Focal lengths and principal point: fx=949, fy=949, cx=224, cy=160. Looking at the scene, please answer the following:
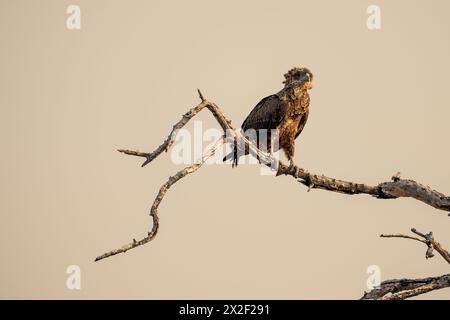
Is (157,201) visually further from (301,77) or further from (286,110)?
(301,77)

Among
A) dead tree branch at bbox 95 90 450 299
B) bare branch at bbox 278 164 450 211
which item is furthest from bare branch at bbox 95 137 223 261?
bare branch at bbox 278 164 450 211

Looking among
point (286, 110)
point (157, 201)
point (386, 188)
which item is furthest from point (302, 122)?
point (157, 201)

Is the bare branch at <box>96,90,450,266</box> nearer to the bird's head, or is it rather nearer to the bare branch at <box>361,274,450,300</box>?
the bare branch at <box>361,274,450,300</box>

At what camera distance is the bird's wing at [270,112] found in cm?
1741

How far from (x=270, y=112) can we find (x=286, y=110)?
1.00 ft

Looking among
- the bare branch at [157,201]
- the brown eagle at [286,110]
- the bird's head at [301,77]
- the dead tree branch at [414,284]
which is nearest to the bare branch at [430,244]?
the dead tree branch at [414,284]

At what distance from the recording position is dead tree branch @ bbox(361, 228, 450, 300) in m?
9.60

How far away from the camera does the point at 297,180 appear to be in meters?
12.3

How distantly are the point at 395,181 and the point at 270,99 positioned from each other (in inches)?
265

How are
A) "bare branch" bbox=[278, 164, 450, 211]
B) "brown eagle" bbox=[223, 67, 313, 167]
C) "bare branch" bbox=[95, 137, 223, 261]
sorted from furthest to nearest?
1. "brown eagle" bbox=[223, 67, 313, 167]
2. "bare branch" bbox=[278, 164, 450, 211]
3. "bare branch" bbox=[95, 137, 223, 261]

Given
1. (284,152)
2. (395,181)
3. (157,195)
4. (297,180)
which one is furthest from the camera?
(284,152)

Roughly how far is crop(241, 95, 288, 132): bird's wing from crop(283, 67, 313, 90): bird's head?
1.43 feet
